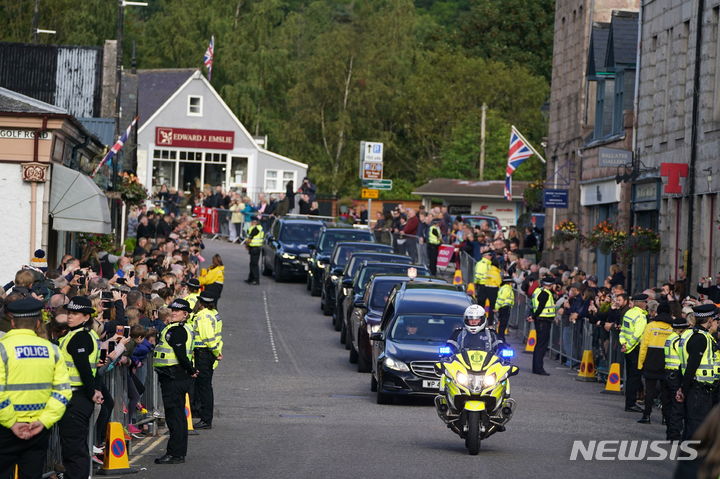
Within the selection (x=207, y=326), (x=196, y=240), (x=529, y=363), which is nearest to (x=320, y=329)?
(x=529, y=363)

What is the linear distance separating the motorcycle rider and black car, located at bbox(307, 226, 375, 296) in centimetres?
2085

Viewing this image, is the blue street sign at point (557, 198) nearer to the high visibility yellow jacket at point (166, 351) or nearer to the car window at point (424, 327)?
the car window at point (424, 327)

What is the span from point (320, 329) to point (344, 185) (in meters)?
52.8

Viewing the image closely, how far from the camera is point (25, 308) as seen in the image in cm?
1008

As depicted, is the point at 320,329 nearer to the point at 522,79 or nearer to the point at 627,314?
the point at 627,314

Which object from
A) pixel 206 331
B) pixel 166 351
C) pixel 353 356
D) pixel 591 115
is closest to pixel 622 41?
pixel 591 115

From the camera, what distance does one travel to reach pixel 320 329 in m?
31.9

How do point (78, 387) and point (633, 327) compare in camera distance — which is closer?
point (78, 387)

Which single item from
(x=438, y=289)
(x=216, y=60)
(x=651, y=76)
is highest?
(x=216, y=60)

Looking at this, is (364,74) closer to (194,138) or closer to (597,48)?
(194,138)

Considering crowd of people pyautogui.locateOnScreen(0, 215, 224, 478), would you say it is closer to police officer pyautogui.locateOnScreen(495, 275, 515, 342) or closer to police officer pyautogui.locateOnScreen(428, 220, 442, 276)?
police officer pyautogui.locateOnScreen(495, 275, 515, 342)

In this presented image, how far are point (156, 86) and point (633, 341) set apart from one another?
5834 cm

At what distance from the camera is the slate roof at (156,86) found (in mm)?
74188

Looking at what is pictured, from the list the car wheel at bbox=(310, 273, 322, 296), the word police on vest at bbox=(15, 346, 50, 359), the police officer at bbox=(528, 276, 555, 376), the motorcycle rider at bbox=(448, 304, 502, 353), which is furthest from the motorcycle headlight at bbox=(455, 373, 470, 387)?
the car wheel at bbox=(310, 273, 322, 296)
